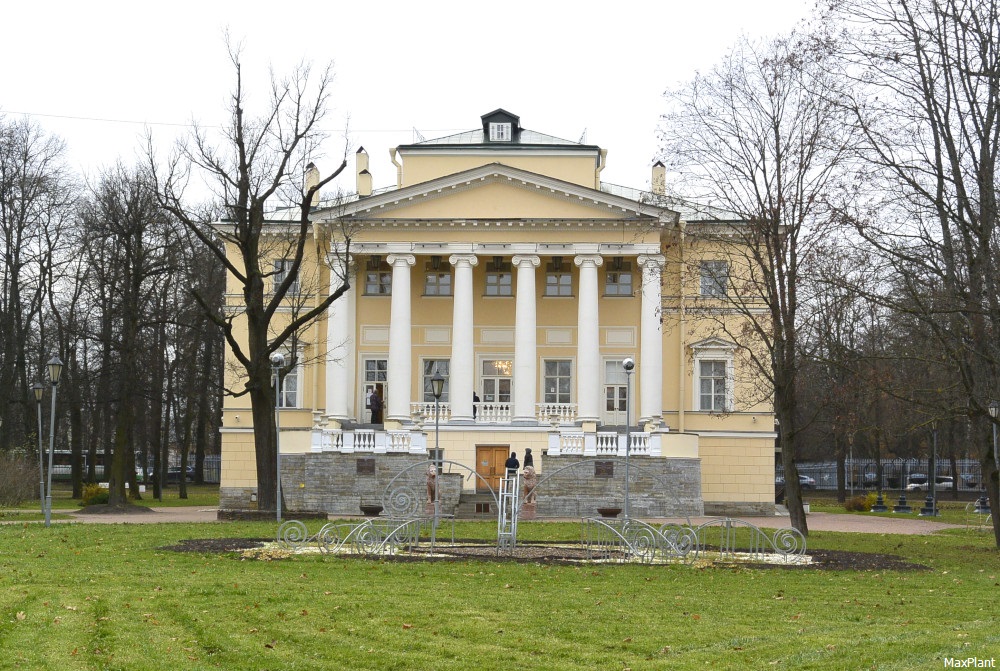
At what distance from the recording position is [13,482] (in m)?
39.2

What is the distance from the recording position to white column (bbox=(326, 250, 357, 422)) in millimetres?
46500

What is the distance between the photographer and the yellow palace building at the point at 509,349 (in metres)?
41.0

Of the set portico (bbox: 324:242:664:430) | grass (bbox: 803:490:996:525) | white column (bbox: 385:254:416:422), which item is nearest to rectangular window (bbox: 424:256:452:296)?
portico (bbox: 324:242:664:430)

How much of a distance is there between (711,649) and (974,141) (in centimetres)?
1551

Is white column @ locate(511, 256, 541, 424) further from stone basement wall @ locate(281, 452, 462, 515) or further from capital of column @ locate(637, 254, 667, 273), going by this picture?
stone basement wall @ locate(281, 452, 462, 515)

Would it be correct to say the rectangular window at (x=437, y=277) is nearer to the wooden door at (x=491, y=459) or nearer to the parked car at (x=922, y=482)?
the wooden door at (x=491, y=459)


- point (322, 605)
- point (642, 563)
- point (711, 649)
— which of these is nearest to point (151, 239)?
point (642, 563)

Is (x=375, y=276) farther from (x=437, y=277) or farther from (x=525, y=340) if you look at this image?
(x=525, y=340)

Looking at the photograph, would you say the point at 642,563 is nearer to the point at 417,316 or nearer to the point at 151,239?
the point at 417,316

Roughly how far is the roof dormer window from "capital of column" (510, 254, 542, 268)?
292 inches

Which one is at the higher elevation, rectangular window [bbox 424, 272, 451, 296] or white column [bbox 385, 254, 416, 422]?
rectangular window [bbox 424, 272, 451, 296]

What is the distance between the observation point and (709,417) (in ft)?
157

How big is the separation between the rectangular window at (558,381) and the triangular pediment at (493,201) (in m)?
6.19

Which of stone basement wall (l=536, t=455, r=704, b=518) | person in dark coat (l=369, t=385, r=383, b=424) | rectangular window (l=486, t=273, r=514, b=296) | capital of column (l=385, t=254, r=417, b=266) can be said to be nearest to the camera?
stone basement wall (l=536, t=455, r=704, b=518)
